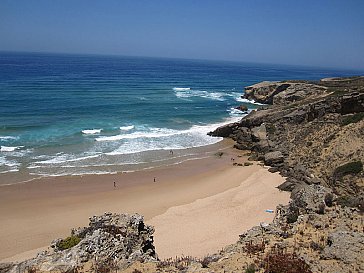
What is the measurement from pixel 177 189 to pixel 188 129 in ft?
67.7

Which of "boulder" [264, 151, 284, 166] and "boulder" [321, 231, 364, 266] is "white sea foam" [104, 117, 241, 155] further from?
"boulder" [321, 231, 364, 266]

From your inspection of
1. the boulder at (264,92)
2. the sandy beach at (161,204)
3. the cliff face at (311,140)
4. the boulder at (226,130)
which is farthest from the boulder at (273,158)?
the boulder at (264,92)

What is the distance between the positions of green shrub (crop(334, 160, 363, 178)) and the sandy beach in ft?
14.2

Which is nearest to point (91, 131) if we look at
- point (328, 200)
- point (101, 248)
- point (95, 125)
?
point (95, 125)

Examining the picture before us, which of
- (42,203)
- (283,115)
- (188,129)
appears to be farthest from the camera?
(188,129)

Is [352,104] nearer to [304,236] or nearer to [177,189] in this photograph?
[177,189]

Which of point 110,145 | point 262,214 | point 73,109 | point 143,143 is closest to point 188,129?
point 143,143

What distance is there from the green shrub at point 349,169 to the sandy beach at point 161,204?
14.2ft

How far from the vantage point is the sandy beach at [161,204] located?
18516 mm

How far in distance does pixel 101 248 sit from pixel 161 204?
13978mm

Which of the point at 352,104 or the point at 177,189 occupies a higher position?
the point at 352,104

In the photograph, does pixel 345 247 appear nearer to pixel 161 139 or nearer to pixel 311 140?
pixel 311 140

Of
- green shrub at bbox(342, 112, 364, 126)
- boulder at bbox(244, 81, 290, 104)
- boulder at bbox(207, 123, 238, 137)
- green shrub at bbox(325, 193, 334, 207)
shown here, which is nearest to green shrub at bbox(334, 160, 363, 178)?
green shrub at bbox(342, 112, 364, 126)

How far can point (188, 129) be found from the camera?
46.7 meters
